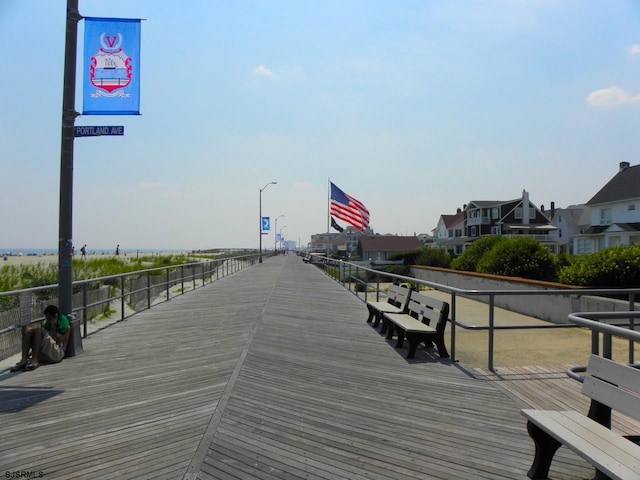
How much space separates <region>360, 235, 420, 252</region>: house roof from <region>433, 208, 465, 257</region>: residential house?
5480 millimetres

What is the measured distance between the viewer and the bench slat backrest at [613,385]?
2.84 m

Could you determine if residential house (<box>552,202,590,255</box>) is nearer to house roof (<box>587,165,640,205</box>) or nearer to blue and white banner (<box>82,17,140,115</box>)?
house roof (<box>587,165,640,205</box>)

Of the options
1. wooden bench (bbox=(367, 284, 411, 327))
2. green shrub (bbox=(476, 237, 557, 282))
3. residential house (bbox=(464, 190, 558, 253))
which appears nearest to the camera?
wooden bench (bbox=(367, 284, 411, 327))

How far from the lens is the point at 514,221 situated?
2469 inches

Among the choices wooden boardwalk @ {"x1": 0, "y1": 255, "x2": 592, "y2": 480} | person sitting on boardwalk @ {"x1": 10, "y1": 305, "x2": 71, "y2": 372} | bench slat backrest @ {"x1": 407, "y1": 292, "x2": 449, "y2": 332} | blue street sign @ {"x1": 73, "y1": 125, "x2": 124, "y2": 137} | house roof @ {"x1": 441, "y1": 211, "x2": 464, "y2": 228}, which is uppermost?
house roof @ {"x1": 441, "y1": 211, "x2": 464, "y2": 228}

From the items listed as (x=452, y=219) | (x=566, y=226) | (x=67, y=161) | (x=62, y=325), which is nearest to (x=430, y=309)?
(x=62, y=325)

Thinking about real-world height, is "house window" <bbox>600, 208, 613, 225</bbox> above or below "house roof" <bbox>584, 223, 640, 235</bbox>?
above

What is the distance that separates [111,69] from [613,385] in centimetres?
691

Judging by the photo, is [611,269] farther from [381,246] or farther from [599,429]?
[381,246]

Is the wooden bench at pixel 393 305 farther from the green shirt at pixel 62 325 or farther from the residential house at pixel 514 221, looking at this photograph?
the residential house at pixel 514 221

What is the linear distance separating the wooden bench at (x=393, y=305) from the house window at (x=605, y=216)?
40280 mm

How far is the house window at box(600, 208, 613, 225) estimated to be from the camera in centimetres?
4241

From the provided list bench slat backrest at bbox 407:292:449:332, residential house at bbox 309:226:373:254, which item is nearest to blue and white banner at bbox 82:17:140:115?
bench slat backrest at bbox 407:292:449:332

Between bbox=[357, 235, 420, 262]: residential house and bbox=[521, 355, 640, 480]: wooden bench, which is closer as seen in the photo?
bbox=[521, 355, 640, 480]: wooden bench
